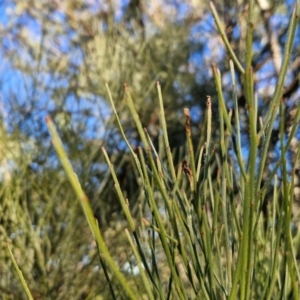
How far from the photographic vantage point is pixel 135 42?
1.93 m

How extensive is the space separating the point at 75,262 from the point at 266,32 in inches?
47.5

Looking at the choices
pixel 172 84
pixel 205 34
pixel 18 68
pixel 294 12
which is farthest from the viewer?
pixel 205 34

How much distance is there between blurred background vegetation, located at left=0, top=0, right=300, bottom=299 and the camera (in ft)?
3.97

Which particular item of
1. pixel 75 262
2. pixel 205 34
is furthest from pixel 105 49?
pixel 75 262

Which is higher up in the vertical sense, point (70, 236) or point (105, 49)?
point (105, 49)

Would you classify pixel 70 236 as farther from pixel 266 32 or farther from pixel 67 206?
pixel 266 32

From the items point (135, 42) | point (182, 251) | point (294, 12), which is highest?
point (135, 42)

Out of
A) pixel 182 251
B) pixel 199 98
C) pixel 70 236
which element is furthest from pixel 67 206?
pixel 182 251

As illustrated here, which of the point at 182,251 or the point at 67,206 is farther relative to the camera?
the point at 67,206

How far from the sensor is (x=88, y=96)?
1673mm

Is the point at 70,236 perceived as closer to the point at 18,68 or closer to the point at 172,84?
the point at 18,68

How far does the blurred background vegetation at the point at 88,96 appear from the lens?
1209 millimetres

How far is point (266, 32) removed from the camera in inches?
78.4

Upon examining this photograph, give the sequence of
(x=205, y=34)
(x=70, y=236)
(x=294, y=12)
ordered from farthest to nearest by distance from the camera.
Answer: (x=205, y=34), (x=70, y=236), (x=294, y=12)
